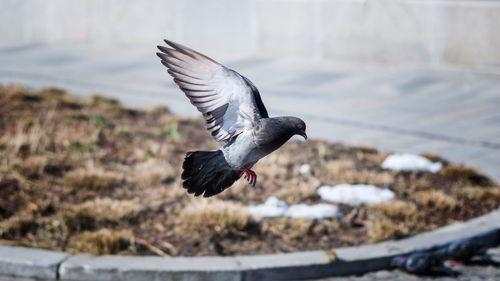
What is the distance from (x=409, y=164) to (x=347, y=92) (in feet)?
12.9

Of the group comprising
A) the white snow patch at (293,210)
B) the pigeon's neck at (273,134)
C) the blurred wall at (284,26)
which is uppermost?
the pigeon's neck at (273,134)

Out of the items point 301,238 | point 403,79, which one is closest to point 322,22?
point 403,79

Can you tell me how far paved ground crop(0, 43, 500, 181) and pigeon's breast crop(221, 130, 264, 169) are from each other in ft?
15.1

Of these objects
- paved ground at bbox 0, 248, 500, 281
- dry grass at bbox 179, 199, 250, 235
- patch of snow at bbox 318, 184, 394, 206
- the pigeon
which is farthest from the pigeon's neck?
patch of snow at bbox 318, 184, 394, 206

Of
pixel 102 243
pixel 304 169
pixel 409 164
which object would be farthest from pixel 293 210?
pixel 409 164

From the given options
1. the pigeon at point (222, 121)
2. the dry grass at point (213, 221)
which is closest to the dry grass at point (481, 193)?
the dry grass at point (213, 221)

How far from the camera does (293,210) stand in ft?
18.7

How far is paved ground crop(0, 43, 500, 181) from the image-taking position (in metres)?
8.00

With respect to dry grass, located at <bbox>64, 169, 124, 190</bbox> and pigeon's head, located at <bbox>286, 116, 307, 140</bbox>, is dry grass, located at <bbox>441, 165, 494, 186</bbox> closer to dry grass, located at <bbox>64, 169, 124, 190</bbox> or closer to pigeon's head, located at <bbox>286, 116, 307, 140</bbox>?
dry grass, located at <bbox>64, 169, 124, 190</bbox>

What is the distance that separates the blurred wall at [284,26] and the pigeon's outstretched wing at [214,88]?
28.2 feet

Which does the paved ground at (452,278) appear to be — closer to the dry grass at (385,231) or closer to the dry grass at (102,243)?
the dry grass at (385,231)

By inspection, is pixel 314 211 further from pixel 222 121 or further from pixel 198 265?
pixel 222 121

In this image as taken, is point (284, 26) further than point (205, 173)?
Yes

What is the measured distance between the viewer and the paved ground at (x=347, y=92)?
800cm
